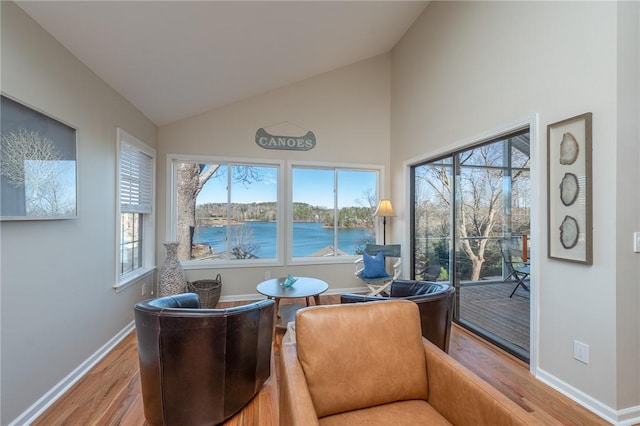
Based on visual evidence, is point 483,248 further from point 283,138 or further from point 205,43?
point 205,43

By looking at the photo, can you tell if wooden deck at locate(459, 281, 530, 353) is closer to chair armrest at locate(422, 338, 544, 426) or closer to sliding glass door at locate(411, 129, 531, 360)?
sliding glass door at locate(411, 129, 531, 360)

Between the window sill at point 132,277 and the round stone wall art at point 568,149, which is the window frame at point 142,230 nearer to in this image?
the window sill at point 132,277

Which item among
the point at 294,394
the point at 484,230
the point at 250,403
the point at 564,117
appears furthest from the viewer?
the point at 484,230

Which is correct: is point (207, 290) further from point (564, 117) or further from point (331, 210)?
point (564, 117)

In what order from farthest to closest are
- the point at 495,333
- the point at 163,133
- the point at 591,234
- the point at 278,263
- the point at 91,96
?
the point at 278,263 < the point at 163,133 < the point at 495,333 < the point at 91,96 < the point at 591,234

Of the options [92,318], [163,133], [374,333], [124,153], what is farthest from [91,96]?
[374,333]

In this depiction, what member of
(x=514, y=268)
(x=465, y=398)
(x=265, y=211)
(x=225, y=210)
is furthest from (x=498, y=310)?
(x=225, y=210)

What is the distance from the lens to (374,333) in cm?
133

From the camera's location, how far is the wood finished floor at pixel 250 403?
5.86 feet

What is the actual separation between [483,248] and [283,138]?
3091 millimetres

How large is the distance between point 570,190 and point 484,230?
104 cm

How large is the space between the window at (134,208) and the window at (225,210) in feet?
1.16

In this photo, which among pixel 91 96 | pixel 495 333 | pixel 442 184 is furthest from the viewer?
pixel 442 184

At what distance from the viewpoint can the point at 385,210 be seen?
434 centimetres
